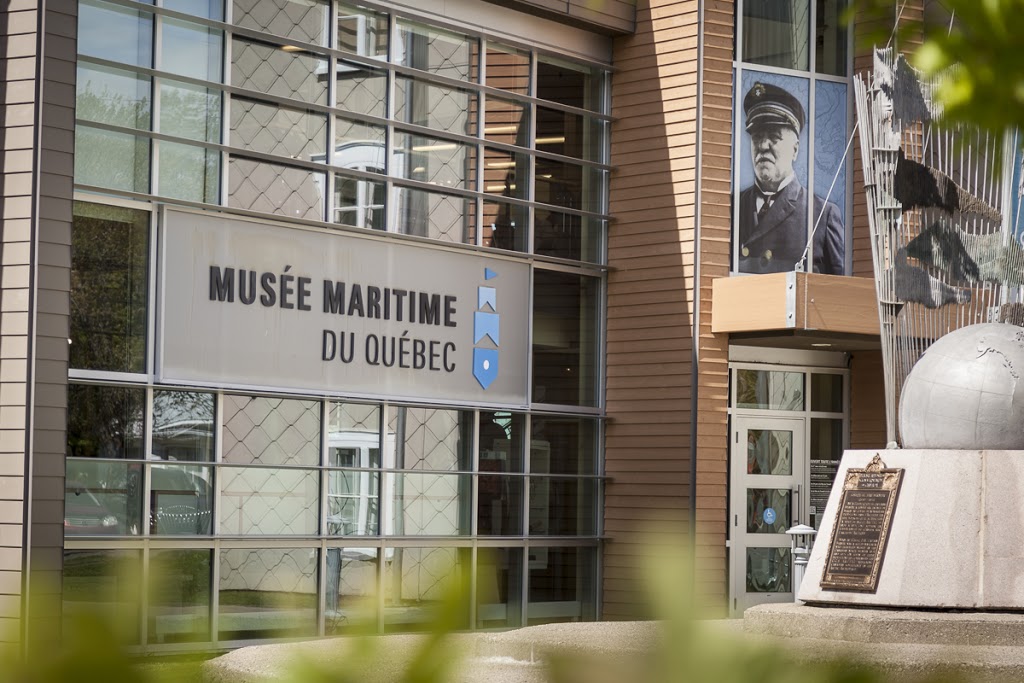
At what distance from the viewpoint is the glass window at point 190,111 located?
1388 centimetres

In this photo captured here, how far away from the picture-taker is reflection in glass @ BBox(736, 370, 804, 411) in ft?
60.0

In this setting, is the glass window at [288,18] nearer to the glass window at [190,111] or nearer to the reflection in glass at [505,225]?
the glass window at [190,111]

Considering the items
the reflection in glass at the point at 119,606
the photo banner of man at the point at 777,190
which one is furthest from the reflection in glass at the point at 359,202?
the reflection in glass at the point at 119,606

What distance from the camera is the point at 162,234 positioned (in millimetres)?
13828

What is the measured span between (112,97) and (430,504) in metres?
5.75

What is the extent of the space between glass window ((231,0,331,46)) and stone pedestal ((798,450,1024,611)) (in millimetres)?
8243

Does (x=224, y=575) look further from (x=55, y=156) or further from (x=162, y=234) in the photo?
(x=55, y=156)

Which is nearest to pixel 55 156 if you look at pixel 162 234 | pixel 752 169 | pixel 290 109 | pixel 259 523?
pixel 162 234

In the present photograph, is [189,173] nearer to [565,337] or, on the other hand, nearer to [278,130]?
[278,130]

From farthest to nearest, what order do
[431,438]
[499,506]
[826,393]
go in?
[826,393]
[499,506]
[431,438]

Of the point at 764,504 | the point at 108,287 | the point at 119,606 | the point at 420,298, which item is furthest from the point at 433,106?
the point at 119,606

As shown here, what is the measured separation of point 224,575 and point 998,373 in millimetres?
7868

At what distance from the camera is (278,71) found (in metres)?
14.9

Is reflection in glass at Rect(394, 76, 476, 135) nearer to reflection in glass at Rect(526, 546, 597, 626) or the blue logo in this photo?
the blue logo
